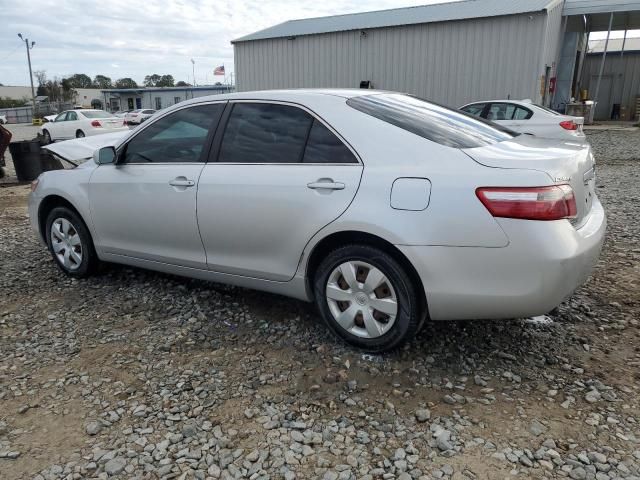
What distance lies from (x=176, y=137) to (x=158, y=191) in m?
0.44

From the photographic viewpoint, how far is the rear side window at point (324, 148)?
10.1 ft

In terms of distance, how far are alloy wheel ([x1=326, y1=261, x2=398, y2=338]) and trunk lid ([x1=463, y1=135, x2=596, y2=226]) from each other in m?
0.86

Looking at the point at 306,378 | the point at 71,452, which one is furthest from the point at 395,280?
the point at 71,452

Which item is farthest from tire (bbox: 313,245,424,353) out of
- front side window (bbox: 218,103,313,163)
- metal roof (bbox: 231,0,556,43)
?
metal roof (bbox: 231,0,556,43)

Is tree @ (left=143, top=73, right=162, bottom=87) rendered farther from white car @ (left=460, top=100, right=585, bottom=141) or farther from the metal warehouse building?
white car @ (left=460, top=100, right=585, bottom=141)

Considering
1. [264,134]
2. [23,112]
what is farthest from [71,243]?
[23,112]

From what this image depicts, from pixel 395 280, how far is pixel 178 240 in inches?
67.5

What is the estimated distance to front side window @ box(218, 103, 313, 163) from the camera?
3291 mm

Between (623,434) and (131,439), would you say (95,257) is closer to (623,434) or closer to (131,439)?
(131,439)

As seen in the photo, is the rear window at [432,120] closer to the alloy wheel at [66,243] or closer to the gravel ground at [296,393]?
the gravel ground at [296,393]

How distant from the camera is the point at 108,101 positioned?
5869 centimetres

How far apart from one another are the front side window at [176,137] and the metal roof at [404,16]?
16.8 meters

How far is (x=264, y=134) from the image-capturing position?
3.45 metres

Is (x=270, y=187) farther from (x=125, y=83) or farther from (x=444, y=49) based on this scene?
(x=125, y=83)
